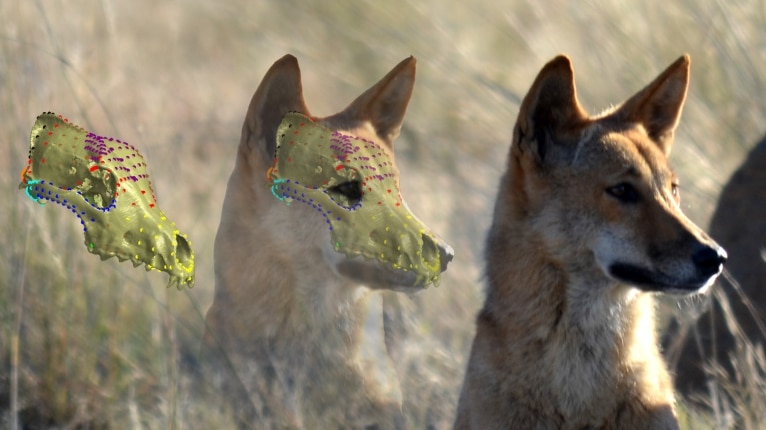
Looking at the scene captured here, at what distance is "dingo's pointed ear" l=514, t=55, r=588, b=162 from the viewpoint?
15.5ft

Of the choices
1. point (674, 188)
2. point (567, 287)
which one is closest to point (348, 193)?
point (567, 287)

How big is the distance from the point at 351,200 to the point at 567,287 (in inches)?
53.7

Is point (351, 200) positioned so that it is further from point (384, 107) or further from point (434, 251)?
point (384, 107)

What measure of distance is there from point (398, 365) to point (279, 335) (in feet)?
4.81

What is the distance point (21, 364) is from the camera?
5.88 meters

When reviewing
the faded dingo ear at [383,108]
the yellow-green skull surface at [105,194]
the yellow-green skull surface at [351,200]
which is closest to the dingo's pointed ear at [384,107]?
the faded dingo ear at [383,108]

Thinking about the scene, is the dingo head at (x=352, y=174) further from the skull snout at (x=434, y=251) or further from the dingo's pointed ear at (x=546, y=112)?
the dingo's pointed ear at (x=546, y=112)

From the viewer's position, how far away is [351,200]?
147 inches

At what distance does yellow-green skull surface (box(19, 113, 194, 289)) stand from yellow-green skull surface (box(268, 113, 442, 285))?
494 mm

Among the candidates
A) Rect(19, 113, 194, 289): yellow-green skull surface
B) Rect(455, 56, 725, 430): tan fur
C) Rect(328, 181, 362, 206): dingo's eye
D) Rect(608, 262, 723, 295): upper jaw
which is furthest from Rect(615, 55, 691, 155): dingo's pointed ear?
Rect(19, 113, 194, 289): yellow-green skull surface

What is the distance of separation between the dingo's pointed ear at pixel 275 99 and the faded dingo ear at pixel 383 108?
0.30 meters

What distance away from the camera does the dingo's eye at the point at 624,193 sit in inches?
183

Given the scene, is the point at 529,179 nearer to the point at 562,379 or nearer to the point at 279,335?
the point at 562,379

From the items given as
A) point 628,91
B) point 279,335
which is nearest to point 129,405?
point 279,335
